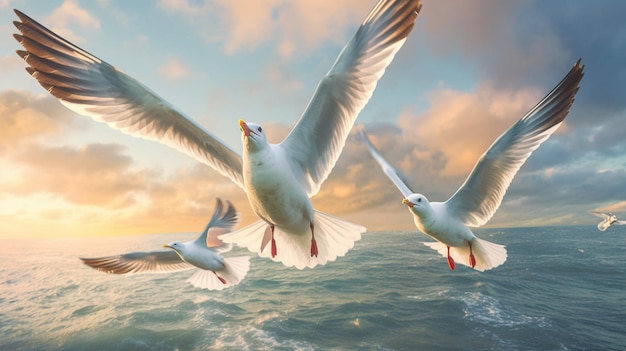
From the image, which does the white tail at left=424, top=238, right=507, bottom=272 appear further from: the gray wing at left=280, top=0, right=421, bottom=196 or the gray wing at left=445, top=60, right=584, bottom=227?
the gray wing at left=280, top=0, right=421, bottom=196

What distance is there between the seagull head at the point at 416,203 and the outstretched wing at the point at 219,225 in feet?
17.4

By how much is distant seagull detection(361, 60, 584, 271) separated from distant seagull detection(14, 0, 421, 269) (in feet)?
4.94

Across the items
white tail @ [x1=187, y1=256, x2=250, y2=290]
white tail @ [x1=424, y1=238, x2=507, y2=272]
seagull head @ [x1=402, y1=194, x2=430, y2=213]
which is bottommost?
white tail @ [x1=187, y1=256, x2=250, y2=290]

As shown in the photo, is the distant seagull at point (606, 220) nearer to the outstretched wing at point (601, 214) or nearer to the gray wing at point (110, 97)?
the outstretched wing at point (601, 214)

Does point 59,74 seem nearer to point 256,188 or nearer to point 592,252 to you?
point 256,188

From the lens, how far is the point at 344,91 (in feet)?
14.8

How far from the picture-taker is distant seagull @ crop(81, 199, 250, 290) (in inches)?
353

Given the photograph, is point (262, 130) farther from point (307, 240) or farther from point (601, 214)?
point (601, 214)

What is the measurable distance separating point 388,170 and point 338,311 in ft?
62.6

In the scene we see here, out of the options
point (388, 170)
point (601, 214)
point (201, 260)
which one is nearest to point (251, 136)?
point (388, 170)

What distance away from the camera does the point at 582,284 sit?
108ft

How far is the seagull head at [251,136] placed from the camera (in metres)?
3.95

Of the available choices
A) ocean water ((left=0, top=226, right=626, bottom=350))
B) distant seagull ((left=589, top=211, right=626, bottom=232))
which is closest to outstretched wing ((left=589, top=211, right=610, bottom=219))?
distant seagull ((left=589, top=211, right=626, bottom=232))

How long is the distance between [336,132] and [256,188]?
1372mm
